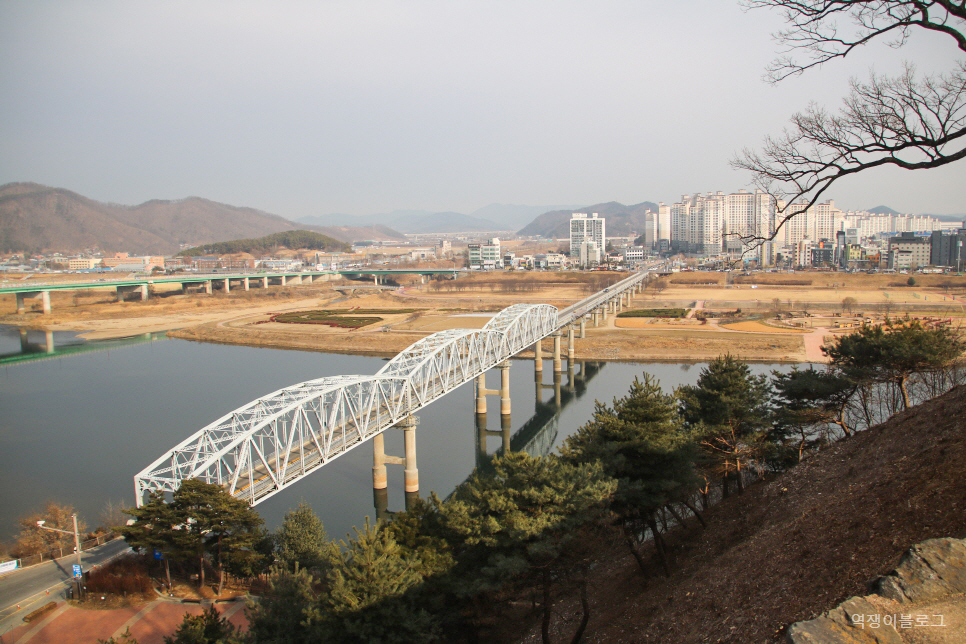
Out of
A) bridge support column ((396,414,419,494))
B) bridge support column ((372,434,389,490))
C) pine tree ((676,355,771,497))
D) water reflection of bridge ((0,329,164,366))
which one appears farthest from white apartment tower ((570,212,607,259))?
pine tree ((676,355,771,497))

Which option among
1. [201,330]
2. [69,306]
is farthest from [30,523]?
[69,306]

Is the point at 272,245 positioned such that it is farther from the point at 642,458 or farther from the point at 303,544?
the point at 642,458

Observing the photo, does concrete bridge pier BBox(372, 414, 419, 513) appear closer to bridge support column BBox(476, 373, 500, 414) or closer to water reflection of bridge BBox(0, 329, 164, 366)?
bridge support column BBox(476, 373, 500, 414)

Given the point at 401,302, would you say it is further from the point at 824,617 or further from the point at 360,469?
the point at 824,617

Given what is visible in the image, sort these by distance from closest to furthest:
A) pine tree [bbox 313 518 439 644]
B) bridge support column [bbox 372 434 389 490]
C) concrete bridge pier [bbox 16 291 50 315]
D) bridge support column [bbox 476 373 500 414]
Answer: pine tree [bbox 313 518 439 644]
bridge support column [bbox 372 434 389 490]
bridge support column [bbox 476 373 500 414]
concrete bridge pier [bbox 16 291 50 315]

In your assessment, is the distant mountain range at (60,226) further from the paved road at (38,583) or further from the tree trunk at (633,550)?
the tree trunk at (633,550)
